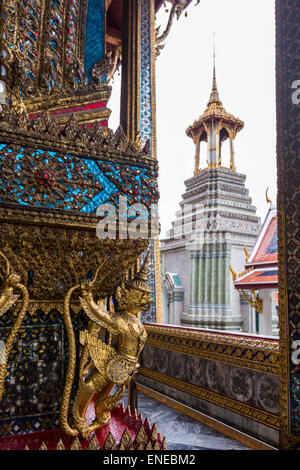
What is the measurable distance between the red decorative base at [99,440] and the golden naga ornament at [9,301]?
0.23 metres

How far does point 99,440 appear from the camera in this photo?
1.46 meters

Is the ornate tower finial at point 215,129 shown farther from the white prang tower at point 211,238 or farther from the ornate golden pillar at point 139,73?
the ornate golden pillar at point 139,73

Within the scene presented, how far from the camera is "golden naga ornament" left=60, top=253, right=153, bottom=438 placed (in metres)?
1.51

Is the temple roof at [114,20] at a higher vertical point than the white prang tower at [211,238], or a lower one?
higher

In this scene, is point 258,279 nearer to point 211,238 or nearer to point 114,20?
point 211,238

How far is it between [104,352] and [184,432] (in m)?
1.22

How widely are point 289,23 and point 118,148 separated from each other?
143cm

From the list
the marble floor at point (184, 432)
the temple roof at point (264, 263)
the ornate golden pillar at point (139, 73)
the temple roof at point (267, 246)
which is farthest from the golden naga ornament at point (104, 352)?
the temple roof at point (267, 246)

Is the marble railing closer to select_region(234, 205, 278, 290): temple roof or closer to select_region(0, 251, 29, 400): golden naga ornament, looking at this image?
select_region(0, 251, 29, 400): golden naga ornament

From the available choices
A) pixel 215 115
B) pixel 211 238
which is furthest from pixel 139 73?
pixel 215 115

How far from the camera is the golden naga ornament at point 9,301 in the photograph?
137 cm

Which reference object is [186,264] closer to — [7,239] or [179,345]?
[179,345]

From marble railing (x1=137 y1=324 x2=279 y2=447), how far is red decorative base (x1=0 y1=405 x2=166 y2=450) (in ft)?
3.14

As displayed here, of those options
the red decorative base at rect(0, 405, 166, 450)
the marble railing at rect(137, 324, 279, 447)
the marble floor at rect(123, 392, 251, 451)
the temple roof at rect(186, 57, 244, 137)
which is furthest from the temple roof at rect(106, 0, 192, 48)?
the red decorative base at rect(0, 405, 166, 450)
